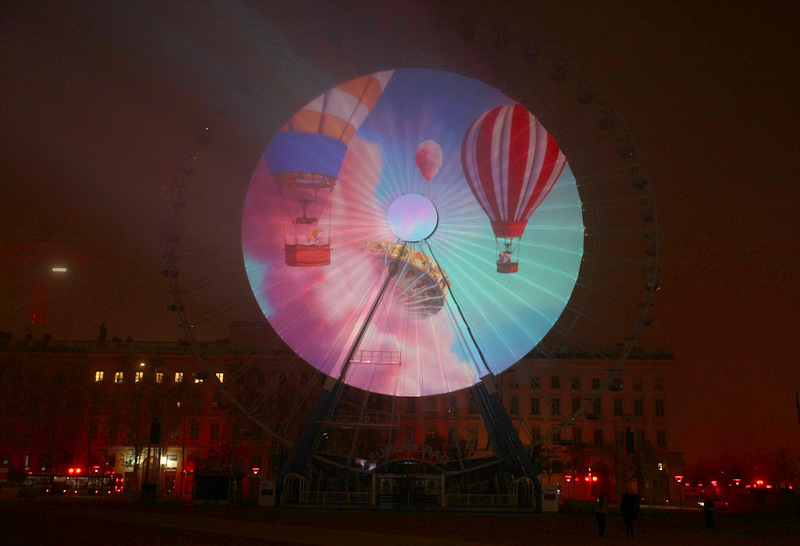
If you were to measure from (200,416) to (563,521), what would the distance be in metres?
53.9

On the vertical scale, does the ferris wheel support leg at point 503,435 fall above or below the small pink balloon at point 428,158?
below

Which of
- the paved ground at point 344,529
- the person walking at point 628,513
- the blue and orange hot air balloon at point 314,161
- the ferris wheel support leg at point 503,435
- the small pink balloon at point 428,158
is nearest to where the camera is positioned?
the paved ground at point 344,529

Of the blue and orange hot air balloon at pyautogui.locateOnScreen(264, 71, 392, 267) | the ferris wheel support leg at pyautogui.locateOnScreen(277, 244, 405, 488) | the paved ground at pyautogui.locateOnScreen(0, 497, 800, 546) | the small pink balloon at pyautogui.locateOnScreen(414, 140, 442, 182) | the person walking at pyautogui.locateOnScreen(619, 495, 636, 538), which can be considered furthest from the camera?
the ferris wheel support leg at pyautogui.locateOnScreen(277, 244, 405, 488)

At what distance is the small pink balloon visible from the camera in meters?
31.0

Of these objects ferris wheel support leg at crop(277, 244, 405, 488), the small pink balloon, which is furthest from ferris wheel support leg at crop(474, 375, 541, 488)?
the small pink balloon

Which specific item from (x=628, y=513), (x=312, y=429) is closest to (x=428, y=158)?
(x=312, y=429)

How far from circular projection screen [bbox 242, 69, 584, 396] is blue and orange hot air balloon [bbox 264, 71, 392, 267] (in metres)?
0.04

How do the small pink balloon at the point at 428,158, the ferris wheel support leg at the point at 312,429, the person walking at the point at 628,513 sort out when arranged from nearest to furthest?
the person walking at the point at 628,513 → the small pink balloon at the point at 428,158 → the ferris wheel support leg at the point at 312,429

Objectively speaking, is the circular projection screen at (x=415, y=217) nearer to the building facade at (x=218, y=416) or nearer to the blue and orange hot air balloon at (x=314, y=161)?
the blue and orange hot air balloon at (x=314, y=161)

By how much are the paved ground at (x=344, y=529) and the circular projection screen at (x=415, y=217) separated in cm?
666

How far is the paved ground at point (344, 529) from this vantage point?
21.2 m

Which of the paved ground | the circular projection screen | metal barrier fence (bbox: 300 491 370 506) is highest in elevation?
the circular projection screen

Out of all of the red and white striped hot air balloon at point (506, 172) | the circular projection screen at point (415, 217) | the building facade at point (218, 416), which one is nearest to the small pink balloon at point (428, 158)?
the circular projection screen at point (415, 217)

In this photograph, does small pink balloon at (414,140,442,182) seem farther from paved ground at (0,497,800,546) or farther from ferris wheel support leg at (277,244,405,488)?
paved ground at (0,497,800,546)
